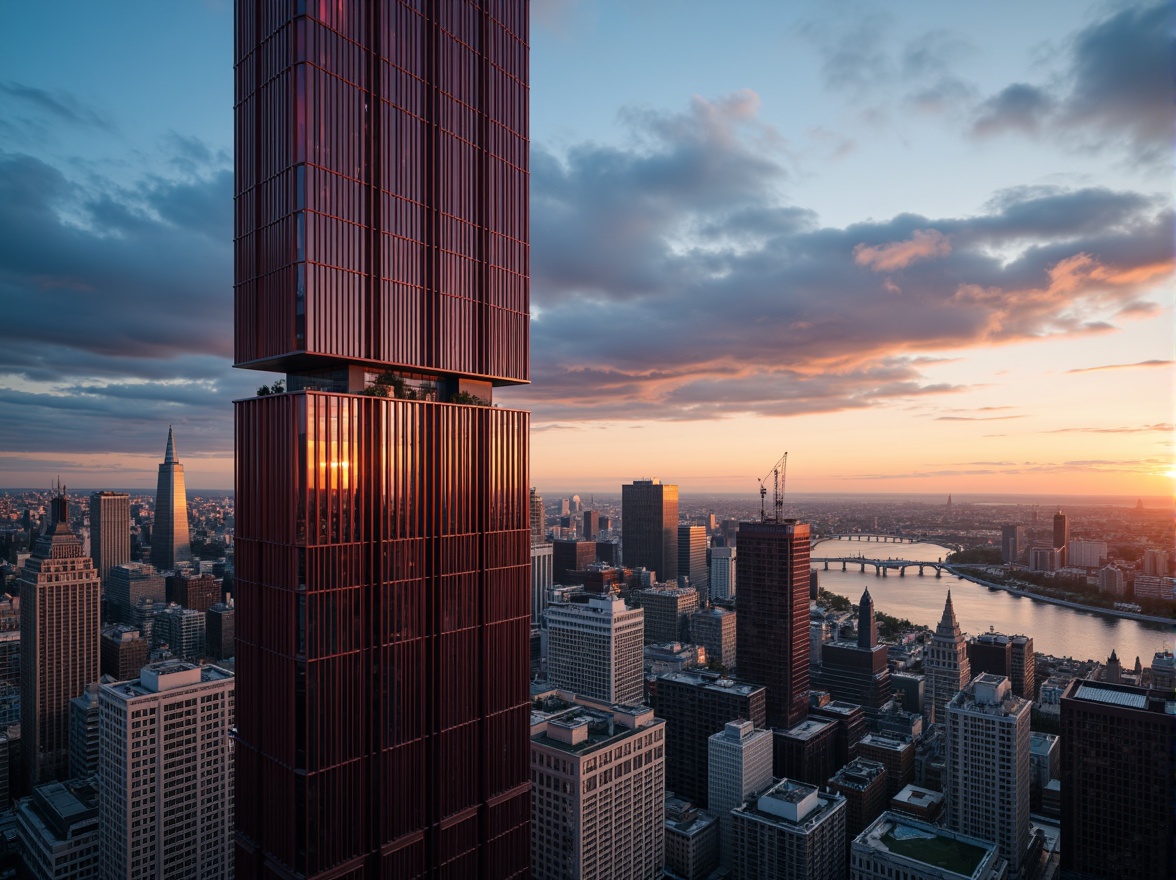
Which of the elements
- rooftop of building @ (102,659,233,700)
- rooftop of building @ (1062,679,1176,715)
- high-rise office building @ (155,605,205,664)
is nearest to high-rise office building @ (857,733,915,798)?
rooftop of building @ (1062,679,1176,715)

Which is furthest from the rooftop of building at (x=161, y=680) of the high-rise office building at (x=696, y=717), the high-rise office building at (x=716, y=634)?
the high-rise office building at (x=716, y=634)

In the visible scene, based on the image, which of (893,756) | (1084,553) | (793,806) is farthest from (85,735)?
(1084,553)

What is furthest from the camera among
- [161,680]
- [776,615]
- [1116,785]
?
[776,615]

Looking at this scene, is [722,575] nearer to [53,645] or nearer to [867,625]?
[867,625]

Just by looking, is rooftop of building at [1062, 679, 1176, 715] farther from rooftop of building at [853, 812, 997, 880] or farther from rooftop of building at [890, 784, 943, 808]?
rooftop of building at [890, 784, 943, 808]

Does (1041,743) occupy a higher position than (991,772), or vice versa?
Result: (991,772)

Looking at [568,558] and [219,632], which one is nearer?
[219,632]

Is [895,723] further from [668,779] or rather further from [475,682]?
[475,682]

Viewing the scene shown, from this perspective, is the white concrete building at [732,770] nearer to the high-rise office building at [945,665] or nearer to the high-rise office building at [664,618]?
the high-rise office building at [945,665]
